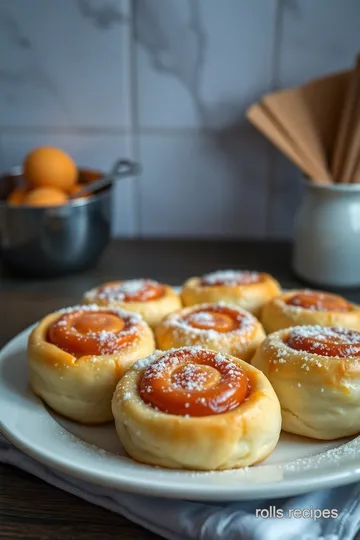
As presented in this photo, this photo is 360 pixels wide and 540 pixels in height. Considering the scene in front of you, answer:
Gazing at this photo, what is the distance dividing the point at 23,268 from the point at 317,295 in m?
0.67

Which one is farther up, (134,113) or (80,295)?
(134,113)

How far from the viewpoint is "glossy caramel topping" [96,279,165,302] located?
1.00 meters

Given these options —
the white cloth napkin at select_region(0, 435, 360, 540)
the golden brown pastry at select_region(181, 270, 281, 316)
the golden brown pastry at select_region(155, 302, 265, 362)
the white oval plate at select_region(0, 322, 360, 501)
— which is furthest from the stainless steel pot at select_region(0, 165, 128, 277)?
the white cloth napkin at select_region(0, 435, 360, 540)

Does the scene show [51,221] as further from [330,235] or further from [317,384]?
[317,384]

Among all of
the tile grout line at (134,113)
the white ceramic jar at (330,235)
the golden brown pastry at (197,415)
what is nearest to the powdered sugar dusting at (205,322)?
the golden brown pastry at (197,415)

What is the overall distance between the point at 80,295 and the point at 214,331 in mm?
479

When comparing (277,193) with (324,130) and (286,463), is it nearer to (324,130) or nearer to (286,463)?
(324,130)

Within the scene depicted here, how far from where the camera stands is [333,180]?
1250mm

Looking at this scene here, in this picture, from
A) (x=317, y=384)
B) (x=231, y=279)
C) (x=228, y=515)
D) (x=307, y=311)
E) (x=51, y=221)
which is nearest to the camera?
(x=228, y=515)

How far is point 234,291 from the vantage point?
3.36 feet

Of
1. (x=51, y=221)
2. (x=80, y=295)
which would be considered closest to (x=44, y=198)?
(x=51, y=221)

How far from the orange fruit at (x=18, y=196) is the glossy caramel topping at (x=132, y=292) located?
0.38 metres

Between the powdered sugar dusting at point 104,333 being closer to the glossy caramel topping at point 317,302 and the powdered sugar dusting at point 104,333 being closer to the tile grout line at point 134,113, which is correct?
the glossy caramel topping at point 317,302

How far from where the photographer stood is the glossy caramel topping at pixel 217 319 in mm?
885
